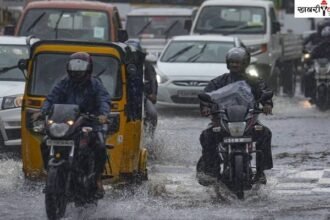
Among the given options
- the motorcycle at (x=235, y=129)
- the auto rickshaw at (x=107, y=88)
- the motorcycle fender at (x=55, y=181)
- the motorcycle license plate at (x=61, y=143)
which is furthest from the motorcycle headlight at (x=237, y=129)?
the motorcycle fender at (x=55, y=181)

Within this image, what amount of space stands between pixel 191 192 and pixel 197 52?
1205cm

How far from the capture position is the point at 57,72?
12.9m

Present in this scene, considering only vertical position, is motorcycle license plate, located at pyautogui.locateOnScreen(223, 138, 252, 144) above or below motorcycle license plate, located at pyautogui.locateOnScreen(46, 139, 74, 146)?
below

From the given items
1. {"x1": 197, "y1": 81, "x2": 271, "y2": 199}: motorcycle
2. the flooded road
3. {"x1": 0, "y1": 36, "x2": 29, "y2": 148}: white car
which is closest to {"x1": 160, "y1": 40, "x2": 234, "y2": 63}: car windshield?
the flooded road

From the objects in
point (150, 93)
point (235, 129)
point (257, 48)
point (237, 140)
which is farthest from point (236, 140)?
point (257, 48)

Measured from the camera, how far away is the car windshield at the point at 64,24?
2053 centimetres

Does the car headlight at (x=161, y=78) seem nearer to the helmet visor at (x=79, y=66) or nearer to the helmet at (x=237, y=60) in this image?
the helmet at (x=237, y=60)

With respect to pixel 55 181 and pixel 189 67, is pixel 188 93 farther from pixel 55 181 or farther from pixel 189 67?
pixel 55 181

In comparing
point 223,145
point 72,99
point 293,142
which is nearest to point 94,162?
point 72,99

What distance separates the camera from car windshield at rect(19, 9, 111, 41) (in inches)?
808

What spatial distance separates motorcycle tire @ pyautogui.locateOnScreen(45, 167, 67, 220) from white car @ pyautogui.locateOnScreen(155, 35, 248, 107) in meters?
12.4

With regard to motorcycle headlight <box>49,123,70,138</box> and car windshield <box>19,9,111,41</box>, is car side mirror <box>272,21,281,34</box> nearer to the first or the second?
car windshield <box>19,9,111,41</box>

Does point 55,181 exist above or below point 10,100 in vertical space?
above

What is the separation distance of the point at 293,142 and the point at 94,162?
7761mm
